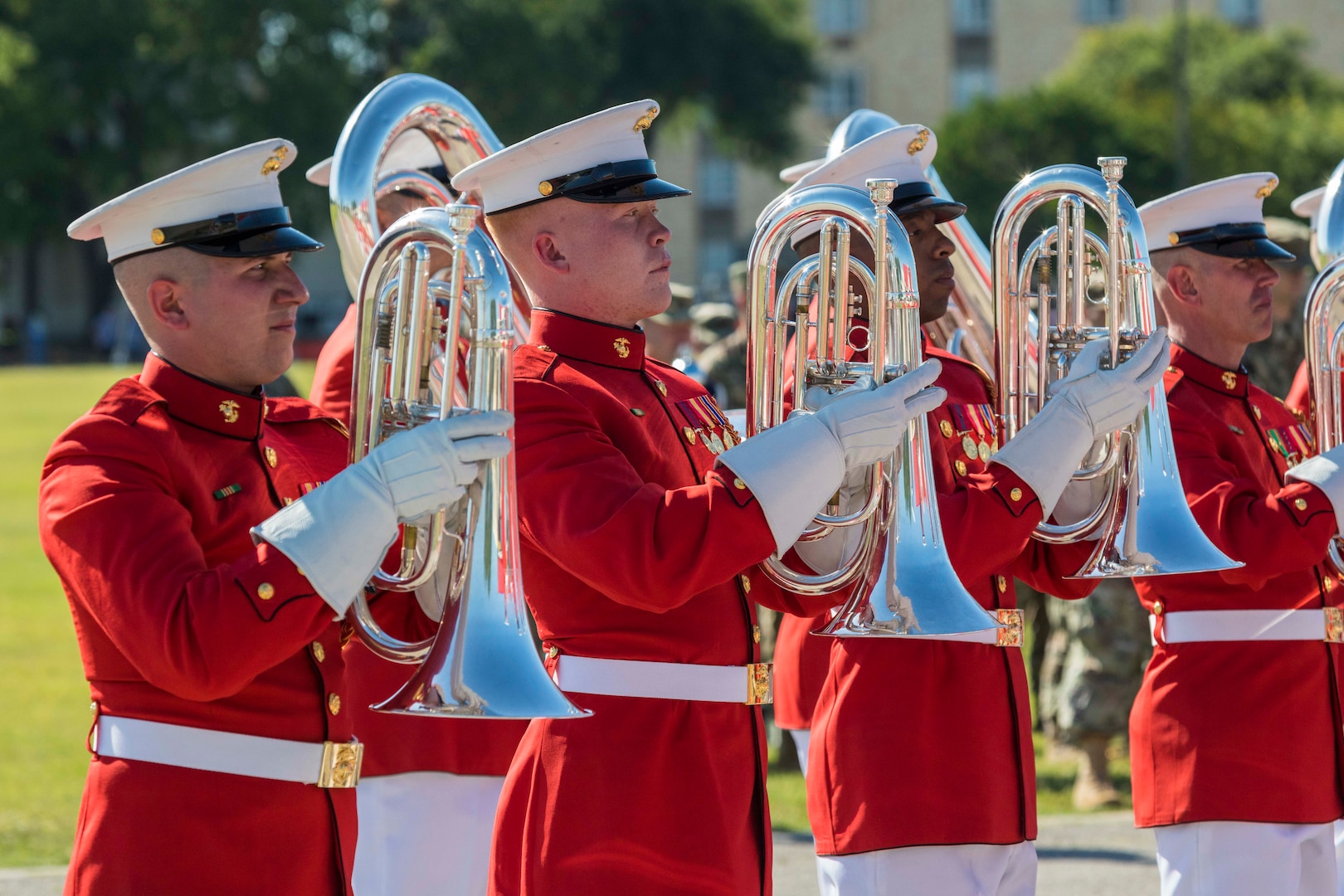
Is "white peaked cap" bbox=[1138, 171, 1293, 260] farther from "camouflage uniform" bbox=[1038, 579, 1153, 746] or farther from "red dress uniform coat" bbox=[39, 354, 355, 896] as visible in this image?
"camouflage uniform" bbox=[1038, 579, 1153, 746]

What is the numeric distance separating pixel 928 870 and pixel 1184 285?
1950 mm

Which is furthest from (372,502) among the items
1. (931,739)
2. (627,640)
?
(931,739)

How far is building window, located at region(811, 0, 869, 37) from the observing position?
71.2 m

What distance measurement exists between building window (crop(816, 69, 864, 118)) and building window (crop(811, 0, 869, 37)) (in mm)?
1609

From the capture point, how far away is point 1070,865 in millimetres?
7609

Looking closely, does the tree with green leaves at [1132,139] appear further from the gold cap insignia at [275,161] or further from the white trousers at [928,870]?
the gold cap insignia at [275,161]

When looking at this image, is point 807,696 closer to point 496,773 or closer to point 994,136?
point 496,773

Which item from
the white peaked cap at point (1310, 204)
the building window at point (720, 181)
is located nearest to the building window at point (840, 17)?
the building window at point (720, 181)

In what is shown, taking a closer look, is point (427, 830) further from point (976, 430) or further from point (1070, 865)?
point (1070, 865)

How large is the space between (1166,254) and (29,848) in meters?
5.32

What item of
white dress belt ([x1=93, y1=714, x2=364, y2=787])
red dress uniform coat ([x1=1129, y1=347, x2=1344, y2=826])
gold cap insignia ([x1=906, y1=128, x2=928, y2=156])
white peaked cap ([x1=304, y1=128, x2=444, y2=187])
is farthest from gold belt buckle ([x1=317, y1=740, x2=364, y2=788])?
white peaked cap ([x1=304, y1=128, x2=444, y2=187])

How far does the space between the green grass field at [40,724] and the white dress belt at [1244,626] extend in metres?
3.75

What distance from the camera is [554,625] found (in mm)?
3688

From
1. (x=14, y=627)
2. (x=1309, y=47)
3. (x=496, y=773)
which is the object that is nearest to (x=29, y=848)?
(x=496, y=773)
